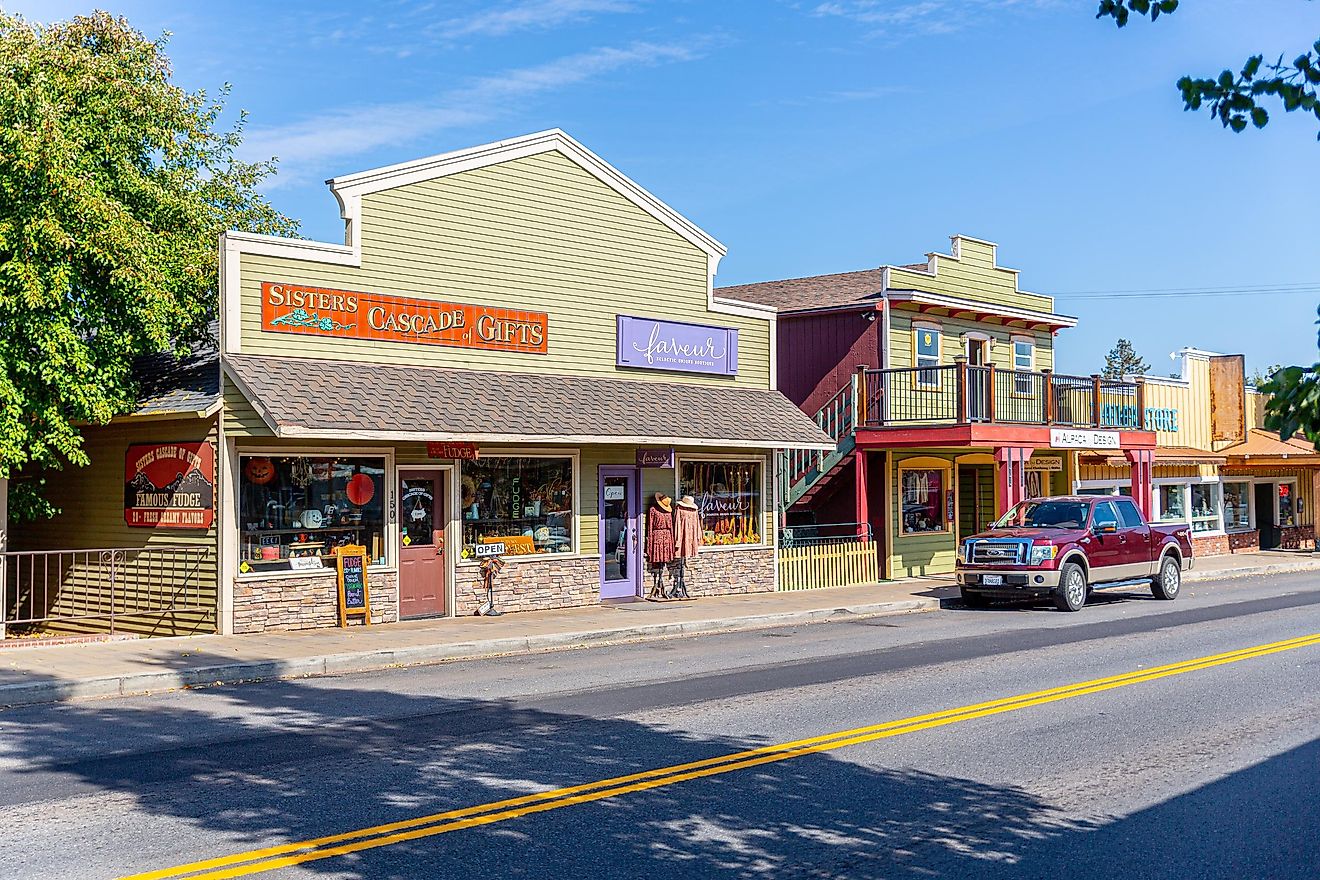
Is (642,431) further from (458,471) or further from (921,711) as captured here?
(921,711)

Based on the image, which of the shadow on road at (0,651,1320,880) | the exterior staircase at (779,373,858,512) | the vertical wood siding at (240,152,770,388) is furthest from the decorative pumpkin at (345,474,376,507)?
the exterior staircase at (779,373,858,512)

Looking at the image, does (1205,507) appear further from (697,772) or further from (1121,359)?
(1121,359)

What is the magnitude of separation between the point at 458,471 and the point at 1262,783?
1239 cm

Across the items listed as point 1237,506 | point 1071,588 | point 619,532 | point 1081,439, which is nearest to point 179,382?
point 619,532

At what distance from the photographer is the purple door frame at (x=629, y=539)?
20.6 metres

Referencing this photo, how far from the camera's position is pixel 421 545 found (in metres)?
18.1

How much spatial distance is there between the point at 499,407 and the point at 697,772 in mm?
10302

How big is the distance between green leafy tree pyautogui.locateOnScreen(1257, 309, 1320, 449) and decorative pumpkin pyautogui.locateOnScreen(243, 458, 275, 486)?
14.0m

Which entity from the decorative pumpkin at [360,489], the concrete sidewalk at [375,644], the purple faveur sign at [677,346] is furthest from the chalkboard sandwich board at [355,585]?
the purple faveur sign at [677,346]

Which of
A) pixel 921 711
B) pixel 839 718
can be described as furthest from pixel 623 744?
pixel 921 711

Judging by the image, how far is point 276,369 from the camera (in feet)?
53.1

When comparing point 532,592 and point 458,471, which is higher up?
point 458,471

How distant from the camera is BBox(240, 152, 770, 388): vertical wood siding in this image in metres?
17.5

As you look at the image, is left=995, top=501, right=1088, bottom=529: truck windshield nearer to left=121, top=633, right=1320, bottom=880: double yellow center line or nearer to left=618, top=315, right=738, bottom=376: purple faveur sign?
left=618, top=315, right=738, bottom=376: purple faveur sign
